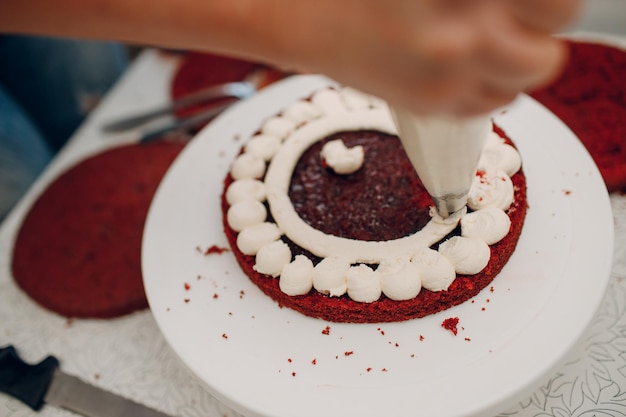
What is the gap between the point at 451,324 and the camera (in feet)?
3.51

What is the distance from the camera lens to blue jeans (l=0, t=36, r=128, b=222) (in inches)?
77.2

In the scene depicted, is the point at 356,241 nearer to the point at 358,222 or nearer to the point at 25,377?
the point at 358,222

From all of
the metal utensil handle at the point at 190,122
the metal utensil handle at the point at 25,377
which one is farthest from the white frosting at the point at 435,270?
the metal utensil handle at the point at 190,122

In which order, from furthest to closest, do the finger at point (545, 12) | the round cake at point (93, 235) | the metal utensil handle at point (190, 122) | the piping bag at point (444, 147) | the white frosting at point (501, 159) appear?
the metal utensil handle at point (190, 122)
the round cake at point (93, 235)
the white frosting at point (501, 159)
the piping bag at point (444, 147)
the finger at point (545, 12)

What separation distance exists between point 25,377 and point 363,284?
82cm

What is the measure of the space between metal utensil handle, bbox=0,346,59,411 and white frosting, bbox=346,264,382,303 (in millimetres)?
727

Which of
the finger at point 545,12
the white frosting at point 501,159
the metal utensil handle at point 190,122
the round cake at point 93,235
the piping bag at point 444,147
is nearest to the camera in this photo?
the finger at point 545,12

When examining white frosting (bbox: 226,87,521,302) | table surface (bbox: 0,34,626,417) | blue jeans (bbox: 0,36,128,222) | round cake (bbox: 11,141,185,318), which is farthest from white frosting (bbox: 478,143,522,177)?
blue jeans (bbox: 0,36,128,222)

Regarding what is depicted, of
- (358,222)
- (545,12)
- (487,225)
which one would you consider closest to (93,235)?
(358,222)

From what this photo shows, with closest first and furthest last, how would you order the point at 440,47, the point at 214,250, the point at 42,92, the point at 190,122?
the point at 440,47
the point at 214,250
the point at 190,122
the point at 42,92

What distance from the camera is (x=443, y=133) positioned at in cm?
87

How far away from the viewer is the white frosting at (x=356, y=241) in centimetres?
108

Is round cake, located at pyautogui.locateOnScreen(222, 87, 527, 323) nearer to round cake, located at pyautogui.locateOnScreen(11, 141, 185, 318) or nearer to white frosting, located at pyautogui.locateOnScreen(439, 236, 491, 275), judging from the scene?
white frosting, located at pyautogui.locateOnScreen(439, 236, 491, 275)

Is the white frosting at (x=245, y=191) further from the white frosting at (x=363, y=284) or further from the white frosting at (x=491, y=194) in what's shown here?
the white frosting at (x=491, y=194)
